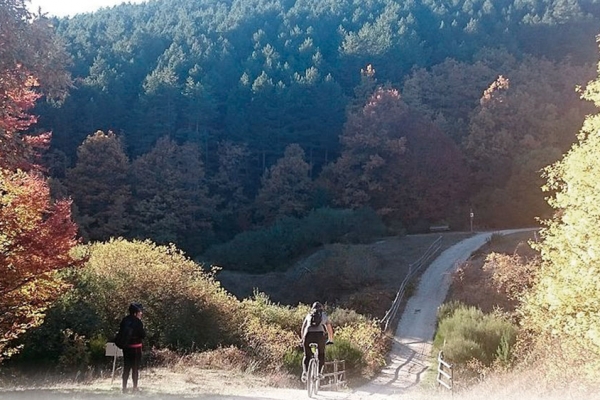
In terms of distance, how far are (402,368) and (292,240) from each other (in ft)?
77.8

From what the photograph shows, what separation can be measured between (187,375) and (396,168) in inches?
1545

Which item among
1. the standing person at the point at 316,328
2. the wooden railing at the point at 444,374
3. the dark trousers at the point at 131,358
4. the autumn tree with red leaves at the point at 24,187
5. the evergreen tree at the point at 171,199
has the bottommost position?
the wooden railing at the point at 444,374

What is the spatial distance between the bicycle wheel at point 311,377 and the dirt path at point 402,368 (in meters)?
0.21

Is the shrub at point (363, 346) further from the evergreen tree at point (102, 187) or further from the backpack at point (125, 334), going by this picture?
the evergreen tree at point (102, 187)

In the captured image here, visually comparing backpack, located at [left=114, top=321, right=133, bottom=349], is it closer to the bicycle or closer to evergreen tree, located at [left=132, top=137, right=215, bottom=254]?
the bicycle

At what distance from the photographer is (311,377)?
38.5 ft

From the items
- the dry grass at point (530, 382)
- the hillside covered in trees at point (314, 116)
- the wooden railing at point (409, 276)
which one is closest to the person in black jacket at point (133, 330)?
the dry grass at point (530, 382)

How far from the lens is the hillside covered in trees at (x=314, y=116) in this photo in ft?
165

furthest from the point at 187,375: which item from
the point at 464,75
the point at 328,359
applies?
the point at 464,75

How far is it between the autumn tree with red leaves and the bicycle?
6.45 meters

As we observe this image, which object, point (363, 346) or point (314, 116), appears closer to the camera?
point (363, 346)

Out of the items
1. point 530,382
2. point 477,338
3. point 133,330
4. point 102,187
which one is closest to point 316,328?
point 133,330

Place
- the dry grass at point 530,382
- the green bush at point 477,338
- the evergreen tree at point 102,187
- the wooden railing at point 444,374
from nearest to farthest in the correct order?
the dry grass at point 530,382 → the wooden railing at point 444,374 → the green bush at point 477,338 → the evergreen tree at point 102,187

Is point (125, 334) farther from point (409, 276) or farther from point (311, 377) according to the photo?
point (409, 276)
